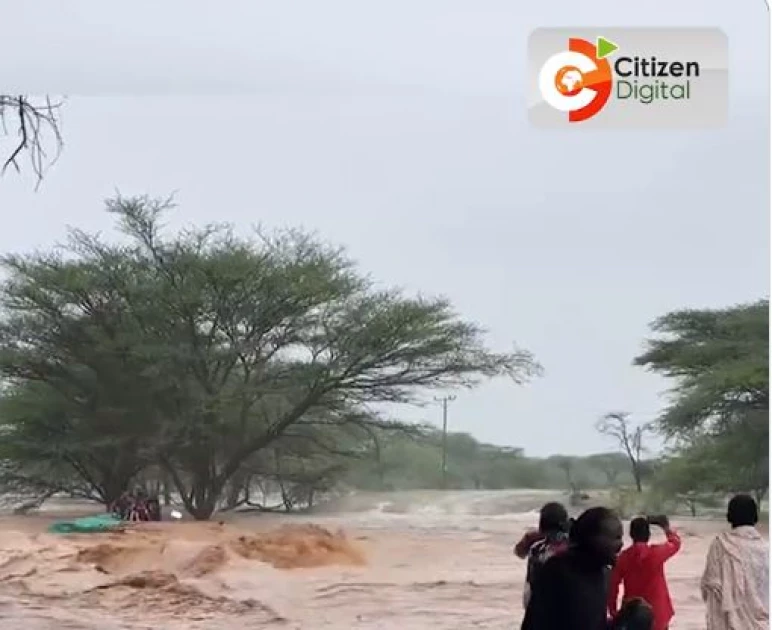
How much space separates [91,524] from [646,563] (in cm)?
133

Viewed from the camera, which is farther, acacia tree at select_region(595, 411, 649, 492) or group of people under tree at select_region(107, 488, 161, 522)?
group of people under tree at select_region(107, 488, 161, 522)

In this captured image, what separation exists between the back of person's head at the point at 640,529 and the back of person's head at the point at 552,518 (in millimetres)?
165

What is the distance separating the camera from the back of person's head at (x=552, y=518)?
2.96 m

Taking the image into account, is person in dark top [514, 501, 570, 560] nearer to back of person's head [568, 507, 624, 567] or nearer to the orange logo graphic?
back of person's head [568, 507, 624, 567]

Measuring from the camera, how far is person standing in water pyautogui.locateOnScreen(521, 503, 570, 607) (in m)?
2.92

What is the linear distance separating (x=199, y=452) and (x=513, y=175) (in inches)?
39.3

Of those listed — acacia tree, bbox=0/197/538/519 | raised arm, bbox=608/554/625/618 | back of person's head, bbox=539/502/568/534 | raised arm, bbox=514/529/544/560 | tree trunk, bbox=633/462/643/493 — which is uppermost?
acacia tree, bbox=0/197/538/519

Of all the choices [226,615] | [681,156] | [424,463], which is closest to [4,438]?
[226,615]

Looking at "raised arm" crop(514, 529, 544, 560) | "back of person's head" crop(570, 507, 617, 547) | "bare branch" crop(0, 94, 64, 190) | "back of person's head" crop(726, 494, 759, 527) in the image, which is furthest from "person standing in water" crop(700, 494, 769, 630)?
"bare branch" crop(0, 94, 64, 190)

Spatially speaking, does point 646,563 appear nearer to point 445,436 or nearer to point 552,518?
point 552,518

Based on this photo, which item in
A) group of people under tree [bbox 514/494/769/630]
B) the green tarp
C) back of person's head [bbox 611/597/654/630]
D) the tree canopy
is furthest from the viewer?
the green tarp

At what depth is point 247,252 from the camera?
3072 mm

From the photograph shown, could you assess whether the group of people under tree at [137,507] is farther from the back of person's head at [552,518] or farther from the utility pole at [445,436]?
the back of person's head at [552,518]

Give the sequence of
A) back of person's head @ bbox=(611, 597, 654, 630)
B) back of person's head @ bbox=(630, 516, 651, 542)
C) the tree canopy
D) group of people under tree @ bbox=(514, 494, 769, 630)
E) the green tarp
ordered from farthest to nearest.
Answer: the green tarp → back of person's head @ bbox=(630, 516, 651, 542) → the tree canopy → group of people under tree @ bbox=(514, 494, 769, 630) → back of person's head @ bbox=(611, 597, 654, 630)
